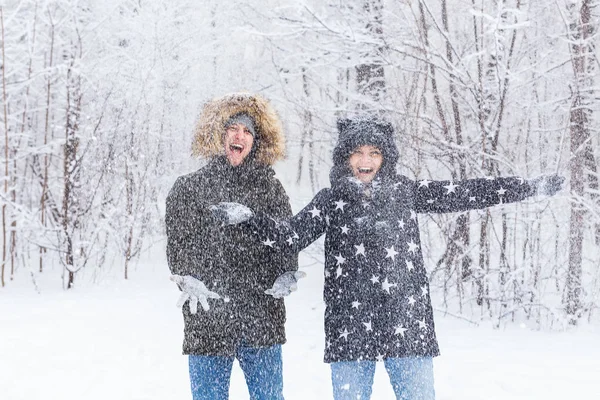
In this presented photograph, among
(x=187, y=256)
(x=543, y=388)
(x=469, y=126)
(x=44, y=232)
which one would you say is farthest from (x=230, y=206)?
(x=44, y=232)

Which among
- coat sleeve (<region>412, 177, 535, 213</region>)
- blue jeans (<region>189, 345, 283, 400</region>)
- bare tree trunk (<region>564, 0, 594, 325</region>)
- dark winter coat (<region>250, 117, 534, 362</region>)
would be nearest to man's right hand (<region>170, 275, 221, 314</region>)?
blue jeans (<region>189, 345, 283, 400</region>)

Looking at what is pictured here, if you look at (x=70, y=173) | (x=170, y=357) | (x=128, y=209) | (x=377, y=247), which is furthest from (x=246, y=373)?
(x=128, y=209)

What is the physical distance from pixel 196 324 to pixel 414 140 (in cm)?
415

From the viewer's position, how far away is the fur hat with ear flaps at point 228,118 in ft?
7.65

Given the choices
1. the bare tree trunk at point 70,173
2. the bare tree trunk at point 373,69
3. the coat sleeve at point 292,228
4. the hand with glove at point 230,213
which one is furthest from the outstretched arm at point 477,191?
the bare tree trunk at point 70,173

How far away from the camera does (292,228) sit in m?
2.28

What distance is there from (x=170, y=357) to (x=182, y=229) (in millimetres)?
2807

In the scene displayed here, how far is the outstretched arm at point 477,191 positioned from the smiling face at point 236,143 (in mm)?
746

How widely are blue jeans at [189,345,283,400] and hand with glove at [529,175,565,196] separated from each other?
1270mm

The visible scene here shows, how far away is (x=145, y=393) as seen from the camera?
387 centimetres

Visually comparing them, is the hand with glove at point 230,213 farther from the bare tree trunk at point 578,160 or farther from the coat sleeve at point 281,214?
the bare tree trunk at point 578,160

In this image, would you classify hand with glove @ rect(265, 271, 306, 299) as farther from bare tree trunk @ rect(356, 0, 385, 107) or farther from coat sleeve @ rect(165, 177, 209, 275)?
bare tree trunk @ rect(356, 0, 385, 107)

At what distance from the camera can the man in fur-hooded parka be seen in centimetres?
218

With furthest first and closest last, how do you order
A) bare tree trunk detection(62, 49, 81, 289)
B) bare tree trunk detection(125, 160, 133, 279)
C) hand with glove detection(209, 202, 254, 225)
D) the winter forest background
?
bare tree trunk detection(125, 160, 133, 279)
bare tree trunk detection(62, 49, 81, 289)
the winter forest background
hand with glove detection(209, 202, 254, 225)
